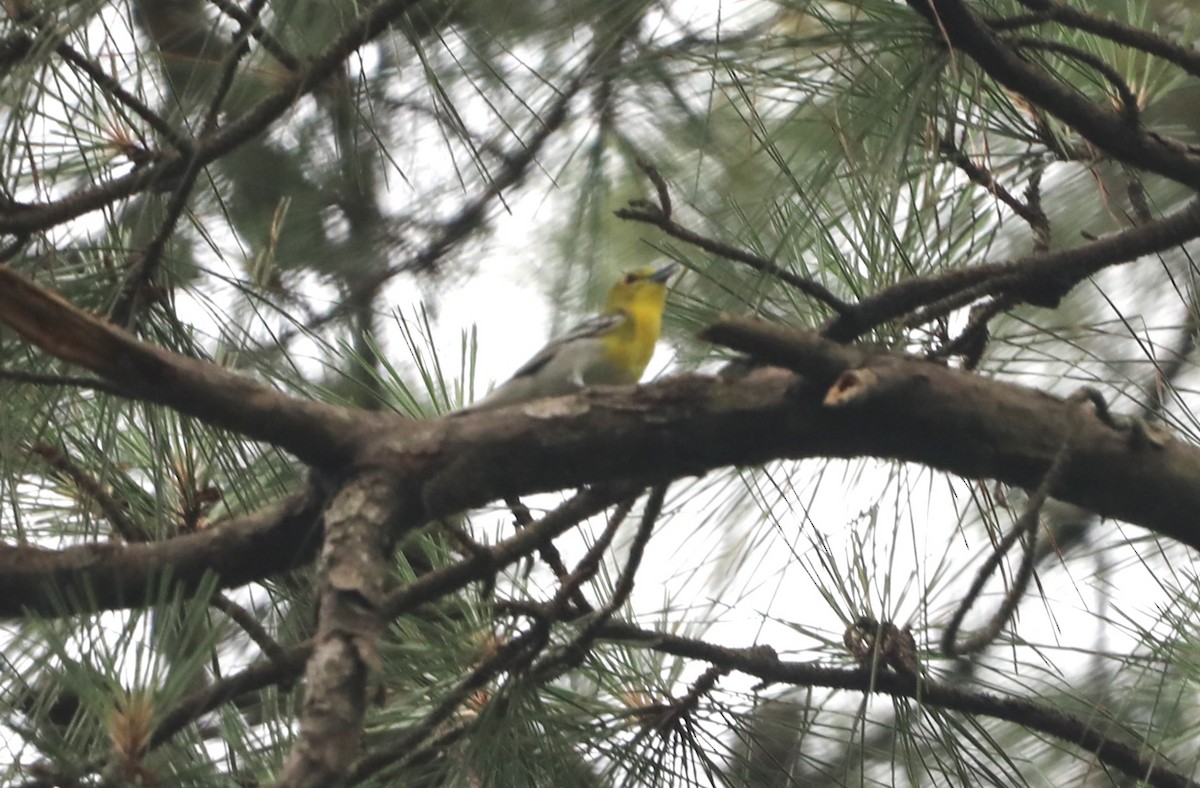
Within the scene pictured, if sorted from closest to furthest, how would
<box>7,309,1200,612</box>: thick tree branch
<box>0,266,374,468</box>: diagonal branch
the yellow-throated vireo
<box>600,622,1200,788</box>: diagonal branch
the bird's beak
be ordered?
<box>0,266,374,468</box>: diagonal branch, <box>7,309,1200,612</box>: thick tree branch, <box>600,622,1200,788</box>: diagonal branch, the yellow-throated vireo, the bird's beak

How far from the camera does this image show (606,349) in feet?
8.75

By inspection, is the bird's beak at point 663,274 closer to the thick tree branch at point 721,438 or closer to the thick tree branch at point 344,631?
the thick tree branch at point 721,438

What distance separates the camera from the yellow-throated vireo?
8.21ft

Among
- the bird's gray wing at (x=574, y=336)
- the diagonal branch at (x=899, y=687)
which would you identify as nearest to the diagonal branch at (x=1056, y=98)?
the diagonal branch at (x=899, y=687)

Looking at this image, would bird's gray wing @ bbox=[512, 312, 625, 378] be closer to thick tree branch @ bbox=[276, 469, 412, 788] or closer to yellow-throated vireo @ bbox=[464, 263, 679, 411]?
yellow-throated vireo @ bbox=[464, 263, 679, 411]

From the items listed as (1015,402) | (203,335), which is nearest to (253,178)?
(203,335)

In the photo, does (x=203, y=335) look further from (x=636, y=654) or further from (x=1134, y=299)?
(x=1134, y=299)

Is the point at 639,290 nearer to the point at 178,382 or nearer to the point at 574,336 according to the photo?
the point at 574,336

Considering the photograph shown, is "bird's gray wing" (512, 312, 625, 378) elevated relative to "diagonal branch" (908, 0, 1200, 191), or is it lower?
elevated

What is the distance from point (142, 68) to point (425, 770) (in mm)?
868

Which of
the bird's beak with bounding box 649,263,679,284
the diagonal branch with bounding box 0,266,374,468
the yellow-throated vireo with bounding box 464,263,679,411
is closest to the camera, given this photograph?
the diagonal branch with bounding box 0,266,374,468

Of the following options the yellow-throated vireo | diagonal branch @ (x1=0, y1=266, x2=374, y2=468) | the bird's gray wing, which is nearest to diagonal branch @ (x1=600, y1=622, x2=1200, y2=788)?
diagonal branch @ (x1=0, y1=266, x2=374, y2=468)

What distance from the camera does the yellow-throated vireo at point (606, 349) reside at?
8.21 ft

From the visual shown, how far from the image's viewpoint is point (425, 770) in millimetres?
1587
